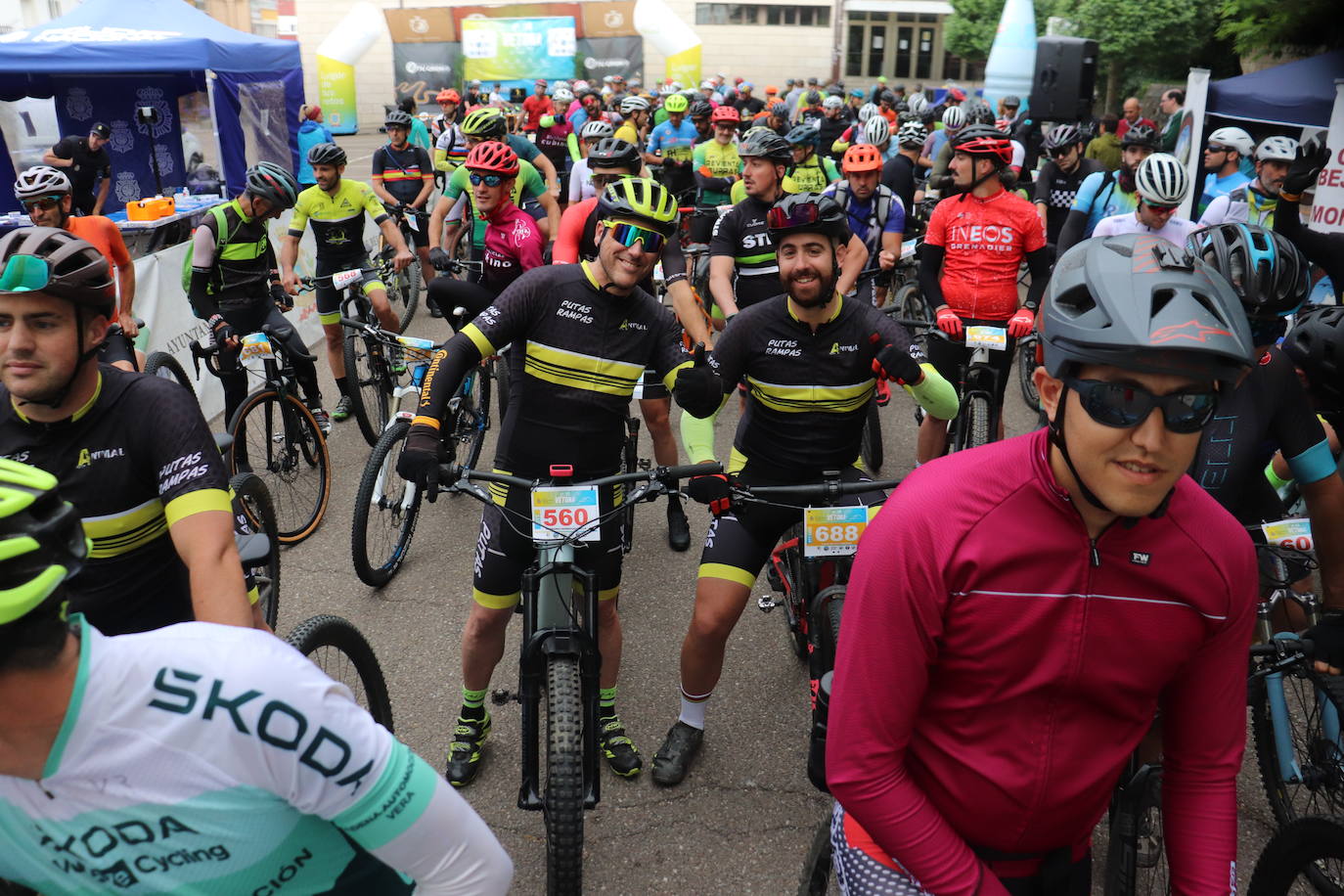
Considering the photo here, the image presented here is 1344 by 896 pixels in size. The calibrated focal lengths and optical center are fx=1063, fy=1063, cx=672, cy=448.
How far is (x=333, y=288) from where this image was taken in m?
8.41

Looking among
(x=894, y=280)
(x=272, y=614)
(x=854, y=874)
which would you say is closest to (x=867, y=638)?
(x=854, y=874)

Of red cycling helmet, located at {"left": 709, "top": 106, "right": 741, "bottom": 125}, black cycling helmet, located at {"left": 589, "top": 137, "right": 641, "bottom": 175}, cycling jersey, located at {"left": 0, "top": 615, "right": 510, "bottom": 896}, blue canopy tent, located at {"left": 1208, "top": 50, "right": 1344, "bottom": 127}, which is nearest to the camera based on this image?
cycling jersey, located at {"left": 0, "top": 615, "right": 510, "bottom": 896}

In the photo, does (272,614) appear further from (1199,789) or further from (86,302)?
(1199,789)

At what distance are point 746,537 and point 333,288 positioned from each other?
17.9 feet

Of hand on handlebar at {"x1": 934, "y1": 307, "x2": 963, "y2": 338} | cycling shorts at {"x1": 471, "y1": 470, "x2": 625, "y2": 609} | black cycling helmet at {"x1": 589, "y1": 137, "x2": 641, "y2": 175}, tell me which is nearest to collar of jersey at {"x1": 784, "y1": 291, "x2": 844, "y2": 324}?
cycling shorts at {"x1": 471, "y1": 470, "x2": 625, "y2": 609}

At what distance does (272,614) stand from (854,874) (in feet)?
12.4

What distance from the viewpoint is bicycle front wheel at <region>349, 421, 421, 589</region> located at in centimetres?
571

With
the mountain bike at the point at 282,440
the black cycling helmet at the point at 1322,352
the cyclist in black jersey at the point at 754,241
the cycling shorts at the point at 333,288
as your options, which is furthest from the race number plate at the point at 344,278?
the black cycling helmet at the point at 1322,352

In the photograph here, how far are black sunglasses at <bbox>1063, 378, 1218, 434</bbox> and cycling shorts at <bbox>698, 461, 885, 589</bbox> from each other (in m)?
2.35

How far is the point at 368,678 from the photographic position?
3.56 metres

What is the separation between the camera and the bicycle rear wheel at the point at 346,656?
10.7 ft

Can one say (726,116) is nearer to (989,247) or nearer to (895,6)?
(989,247)

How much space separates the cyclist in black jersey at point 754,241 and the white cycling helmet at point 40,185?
13.6 ft

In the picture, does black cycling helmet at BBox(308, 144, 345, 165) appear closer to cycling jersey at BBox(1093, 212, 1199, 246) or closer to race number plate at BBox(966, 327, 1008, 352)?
race number plate at BBox(966, 327, 1008, 352)
